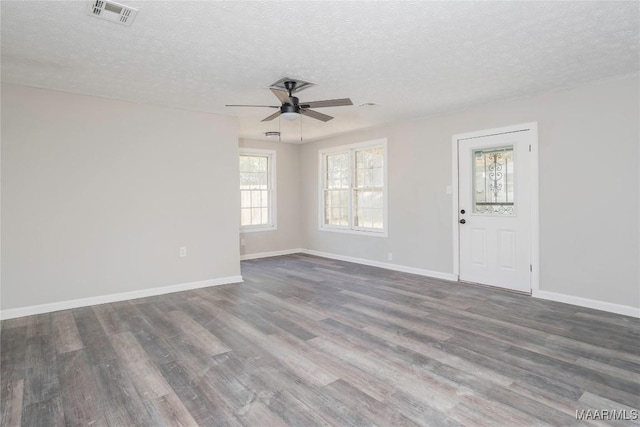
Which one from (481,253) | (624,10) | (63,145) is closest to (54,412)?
(63,145)

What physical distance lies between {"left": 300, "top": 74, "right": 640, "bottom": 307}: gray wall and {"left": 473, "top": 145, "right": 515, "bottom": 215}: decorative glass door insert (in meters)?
0.36

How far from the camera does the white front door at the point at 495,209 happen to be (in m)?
4.45

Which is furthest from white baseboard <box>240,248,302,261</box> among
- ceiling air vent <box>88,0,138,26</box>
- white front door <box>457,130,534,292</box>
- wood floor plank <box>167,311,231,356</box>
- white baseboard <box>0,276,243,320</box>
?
ceiling air vent <box>88,0,138,26</box>

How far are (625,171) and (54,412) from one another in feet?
17.0

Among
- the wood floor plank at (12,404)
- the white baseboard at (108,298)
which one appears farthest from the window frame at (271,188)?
the wood floor plank at (12,404)

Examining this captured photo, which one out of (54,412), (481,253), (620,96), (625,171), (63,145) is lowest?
(54,412)

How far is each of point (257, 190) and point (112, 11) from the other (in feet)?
16.7

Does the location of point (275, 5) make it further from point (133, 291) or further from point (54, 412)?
point (133, 291)

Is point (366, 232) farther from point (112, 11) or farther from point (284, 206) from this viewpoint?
point (112, 11)

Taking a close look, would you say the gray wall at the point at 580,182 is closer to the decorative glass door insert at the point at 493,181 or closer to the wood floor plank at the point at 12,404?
the decorative glass door insert at the point at 493,181

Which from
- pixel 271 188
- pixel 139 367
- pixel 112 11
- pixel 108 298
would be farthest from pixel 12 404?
pixel 271 188

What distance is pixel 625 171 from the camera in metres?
3.66

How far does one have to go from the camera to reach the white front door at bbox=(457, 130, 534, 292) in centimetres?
445

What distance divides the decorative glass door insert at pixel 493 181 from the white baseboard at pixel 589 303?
104cm
